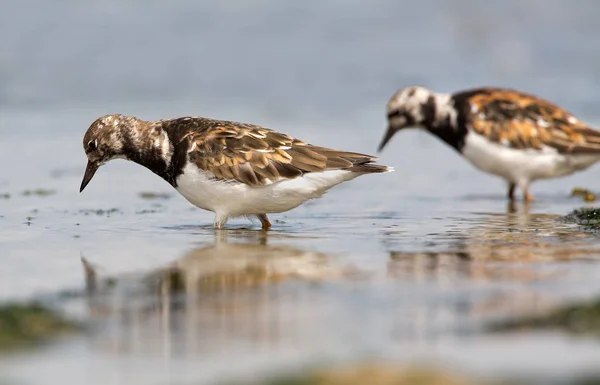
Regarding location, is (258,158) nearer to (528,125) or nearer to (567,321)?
(528,125)

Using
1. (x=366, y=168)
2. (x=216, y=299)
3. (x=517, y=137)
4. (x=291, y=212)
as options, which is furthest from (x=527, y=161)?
(x=216, y=299)

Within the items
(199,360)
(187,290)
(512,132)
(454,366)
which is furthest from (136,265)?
(512,132)

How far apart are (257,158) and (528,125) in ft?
8.68

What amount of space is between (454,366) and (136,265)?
2.28 m

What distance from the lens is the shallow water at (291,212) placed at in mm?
3688

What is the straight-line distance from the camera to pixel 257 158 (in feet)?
21.0

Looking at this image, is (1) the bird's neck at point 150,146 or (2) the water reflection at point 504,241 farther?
(1) the bird's neck at point 150,146

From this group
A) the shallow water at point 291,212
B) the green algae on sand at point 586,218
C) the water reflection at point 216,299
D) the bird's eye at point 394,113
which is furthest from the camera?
the bird's eye at point 394,113

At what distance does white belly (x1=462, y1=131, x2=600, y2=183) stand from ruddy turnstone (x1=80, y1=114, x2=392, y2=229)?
6.05 ft

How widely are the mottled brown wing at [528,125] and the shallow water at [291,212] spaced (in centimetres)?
47

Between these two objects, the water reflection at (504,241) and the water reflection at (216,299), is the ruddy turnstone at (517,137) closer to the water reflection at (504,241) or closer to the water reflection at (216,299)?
the water reflection at (504,241)

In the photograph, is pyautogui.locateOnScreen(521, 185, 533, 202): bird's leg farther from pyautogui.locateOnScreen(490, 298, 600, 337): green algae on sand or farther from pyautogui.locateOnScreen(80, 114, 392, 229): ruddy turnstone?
pyautogui.locateOnScreen(490, 298, 600, 337): green algae on sand

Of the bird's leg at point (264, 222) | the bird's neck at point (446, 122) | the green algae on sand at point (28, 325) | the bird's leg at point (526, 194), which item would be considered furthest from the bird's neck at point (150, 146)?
the bird's leg at point (526, 194)

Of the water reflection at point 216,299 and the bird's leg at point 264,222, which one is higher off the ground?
the bird's leg at point 264,222
